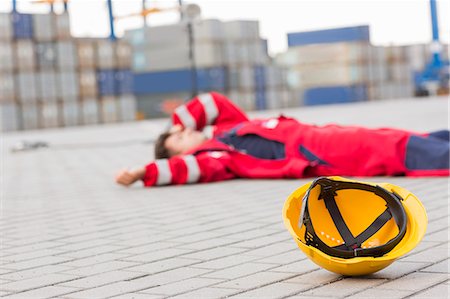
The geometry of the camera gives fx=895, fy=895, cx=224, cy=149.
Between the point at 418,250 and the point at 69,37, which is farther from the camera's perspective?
the point at 69,37

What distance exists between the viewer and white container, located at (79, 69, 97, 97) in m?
34.8

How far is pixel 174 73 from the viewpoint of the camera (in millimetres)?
40938

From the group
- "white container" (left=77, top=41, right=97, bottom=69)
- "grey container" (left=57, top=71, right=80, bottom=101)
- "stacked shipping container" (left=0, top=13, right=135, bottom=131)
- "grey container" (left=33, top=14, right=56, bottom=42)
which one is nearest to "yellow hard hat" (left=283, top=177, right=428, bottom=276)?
"stacked shipping container" (left=0, top=13, right=135, bottom=131)

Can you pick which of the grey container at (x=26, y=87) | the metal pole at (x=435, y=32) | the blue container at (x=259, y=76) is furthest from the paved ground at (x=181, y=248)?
the blue container at (x=259, y=76)

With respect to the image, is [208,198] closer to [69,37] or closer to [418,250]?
[418,250]

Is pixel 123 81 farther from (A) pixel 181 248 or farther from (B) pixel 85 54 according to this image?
(A) pixel 181 248

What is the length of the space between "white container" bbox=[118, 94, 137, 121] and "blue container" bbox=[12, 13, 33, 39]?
4.68 meters

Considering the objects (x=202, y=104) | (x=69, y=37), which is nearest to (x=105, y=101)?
(x=69, y=37)

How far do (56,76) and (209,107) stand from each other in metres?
27.7

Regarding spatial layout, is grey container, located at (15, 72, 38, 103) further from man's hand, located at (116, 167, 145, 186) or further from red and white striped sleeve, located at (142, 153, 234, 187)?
man's hand, located at (116, 167, 145, 186)

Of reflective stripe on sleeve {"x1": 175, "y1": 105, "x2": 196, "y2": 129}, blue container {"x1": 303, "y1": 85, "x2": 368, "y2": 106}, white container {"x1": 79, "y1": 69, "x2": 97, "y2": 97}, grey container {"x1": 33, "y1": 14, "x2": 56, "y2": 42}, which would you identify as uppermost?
grey container {"x1": 33, "y1": 14, "x2": 56, "y2": 42}

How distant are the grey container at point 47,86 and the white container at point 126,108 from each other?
2907 mm

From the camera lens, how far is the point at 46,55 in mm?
33656

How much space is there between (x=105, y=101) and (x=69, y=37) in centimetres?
301
